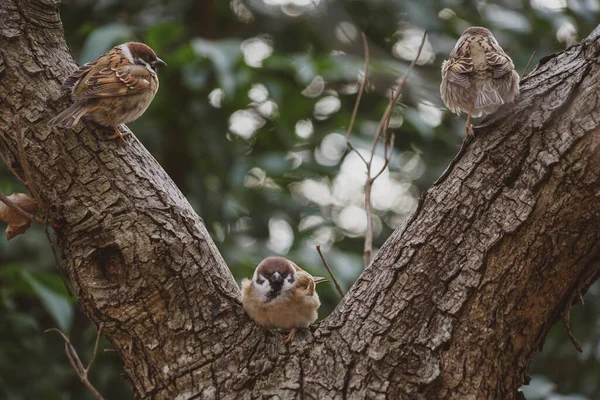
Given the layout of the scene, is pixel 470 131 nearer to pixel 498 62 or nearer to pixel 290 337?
pixel 498 62

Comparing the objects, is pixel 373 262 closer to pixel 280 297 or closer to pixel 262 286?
pixel 280 297

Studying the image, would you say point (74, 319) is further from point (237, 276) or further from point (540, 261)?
point (540, 261)

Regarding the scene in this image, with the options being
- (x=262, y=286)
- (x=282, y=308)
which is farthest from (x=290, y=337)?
(x=262, y=286)

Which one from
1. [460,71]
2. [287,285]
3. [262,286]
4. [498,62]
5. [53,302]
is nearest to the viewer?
[498,62]

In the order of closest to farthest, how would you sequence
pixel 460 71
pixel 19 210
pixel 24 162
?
pixel 24 162 < pixel 19 210 < pixel 460 71

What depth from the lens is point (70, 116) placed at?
Result: 2.58 meters

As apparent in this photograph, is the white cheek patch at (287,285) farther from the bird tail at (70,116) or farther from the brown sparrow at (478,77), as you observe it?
the bird tail at (70,116)

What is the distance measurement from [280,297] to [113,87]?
3.98 feet

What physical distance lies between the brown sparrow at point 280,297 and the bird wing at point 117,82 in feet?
3.44

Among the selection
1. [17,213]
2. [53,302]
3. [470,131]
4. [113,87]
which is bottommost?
[53,302]

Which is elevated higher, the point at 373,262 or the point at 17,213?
the point at 373,262

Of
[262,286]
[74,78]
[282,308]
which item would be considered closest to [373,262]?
[282,308]

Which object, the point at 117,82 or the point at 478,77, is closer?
the point at 478,77

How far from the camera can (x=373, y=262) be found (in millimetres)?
2635
